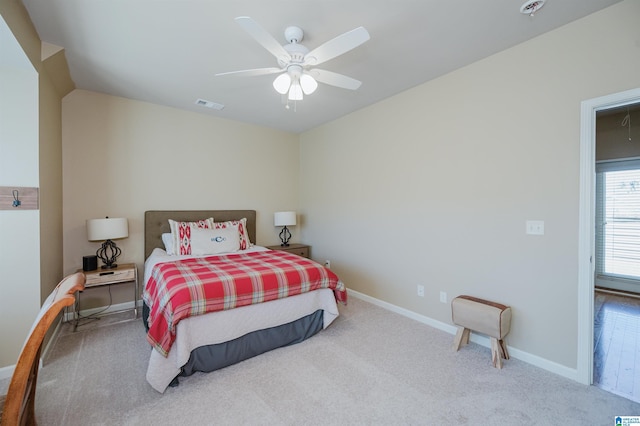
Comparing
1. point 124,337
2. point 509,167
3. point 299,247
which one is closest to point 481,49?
Answer: point 509,167

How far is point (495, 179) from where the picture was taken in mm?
2602

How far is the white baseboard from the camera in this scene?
7.19ft

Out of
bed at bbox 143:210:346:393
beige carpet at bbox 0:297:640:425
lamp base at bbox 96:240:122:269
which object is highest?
lamp base at bbox 96:240:122:269

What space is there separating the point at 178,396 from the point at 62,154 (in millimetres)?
3082

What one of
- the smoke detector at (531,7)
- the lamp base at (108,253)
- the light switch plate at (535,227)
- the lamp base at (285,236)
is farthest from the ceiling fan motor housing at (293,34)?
the lamp base at (285,236)

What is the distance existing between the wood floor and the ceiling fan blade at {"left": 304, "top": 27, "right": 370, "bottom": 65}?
3.00m

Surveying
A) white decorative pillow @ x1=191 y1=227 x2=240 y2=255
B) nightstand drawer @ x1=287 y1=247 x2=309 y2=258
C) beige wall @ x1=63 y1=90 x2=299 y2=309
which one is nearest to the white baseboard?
nightstand drawer @ x1=287 y1=247 x2=309 y2=258

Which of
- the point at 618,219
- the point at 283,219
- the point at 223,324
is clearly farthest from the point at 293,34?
the point at 618,219

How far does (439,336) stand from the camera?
2873mm

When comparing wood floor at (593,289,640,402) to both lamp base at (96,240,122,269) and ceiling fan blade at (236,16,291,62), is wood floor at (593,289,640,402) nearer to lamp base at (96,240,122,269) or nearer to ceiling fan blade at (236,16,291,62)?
ceiling fan blade at (236,16,291,62)

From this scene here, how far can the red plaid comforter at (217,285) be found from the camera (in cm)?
208

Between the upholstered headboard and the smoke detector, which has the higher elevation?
the smoke detector

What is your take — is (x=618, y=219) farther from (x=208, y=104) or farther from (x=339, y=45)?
(x=208, y=104)

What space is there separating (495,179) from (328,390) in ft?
7.60
